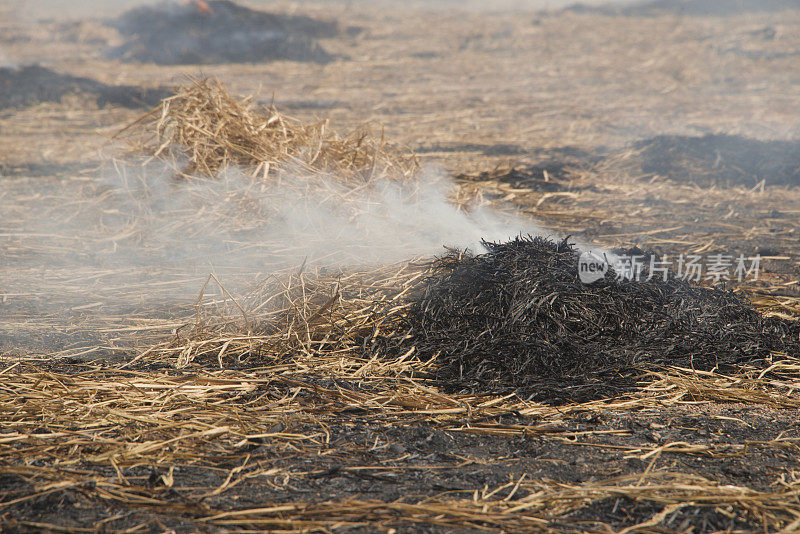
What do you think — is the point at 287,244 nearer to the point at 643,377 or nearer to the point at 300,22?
the point at 643,377


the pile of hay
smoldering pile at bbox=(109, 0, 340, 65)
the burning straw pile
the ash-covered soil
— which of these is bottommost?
the ash-covered soil

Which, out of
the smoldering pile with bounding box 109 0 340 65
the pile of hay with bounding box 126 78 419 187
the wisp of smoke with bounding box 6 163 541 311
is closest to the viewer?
the wisp of smoke with bounding box 6 163 541 311

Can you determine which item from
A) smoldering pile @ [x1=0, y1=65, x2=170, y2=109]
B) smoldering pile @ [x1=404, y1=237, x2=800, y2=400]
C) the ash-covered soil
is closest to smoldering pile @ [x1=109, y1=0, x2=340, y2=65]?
smoldering pile @ [x1=0, y1=65, x2=170, y2=109]

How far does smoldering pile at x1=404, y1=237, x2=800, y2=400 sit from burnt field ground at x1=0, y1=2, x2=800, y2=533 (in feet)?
0.08

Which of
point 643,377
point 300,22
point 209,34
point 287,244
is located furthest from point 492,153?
point 300,22

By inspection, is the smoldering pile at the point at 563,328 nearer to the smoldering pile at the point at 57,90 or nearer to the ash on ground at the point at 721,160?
the ash on ground at the point at 721,160

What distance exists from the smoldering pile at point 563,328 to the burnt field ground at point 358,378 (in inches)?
1.0

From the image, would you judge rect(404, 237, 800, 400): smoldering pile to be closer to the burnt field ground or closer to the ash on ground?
the burnt field ground

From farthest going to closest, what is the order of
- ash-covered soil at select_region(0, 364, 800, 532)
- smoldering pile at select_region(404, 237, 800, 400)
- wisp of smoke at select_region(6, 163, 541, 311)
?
1. wisp of smoke at select_region(6, 163, 541, 311)
2. smoldering pile at select_region(404, 237, 800, 400)
3. ash-covered soil at select_region(0, 364, 800, 532)

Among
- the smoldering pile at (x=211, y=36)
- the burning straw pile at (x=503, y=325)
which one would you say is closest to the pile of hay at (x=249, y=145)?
the burning straw pile at (x=503, y=325)

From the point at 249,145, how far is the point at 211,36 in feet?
32.8

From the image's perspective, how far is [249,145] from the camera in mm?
4457

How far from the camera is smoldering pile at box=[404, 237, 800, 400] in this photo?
2.53m

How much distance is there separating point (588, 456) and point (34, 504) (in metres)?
1.69
